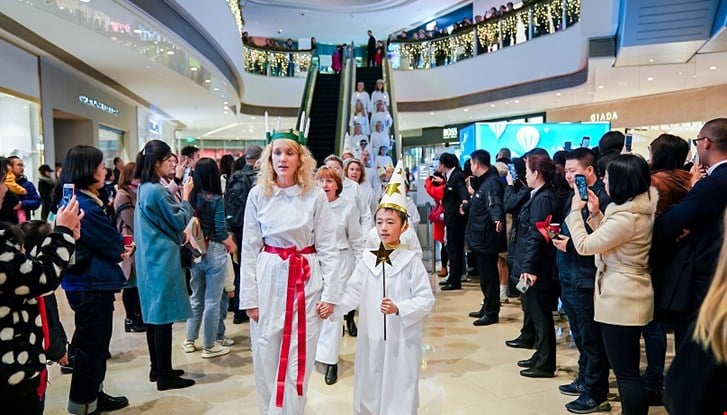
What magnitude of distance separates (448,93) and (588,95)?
4.99m

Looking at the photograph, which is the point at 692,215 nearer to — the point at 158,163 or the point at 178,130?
the point at 158,163

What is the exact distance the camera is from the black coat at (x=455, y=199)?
6.92m

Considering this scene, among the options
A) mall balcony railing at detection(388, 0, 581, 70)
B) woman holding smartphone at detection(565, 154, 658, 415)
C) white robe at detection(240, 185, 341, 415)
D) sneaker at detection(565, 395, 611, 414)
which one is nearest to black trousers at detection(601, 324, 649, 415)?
woman holding smartphone at detection(565, 154, 658, 415)

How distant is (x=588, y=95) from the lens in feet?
47.4

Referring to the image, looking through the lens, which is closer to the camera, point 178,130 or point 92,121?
point 92,121

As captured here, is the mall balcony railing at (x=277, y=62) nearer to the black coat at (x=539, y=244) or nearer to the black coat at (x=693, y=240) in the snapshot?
the black coat at (x=539, y=244)

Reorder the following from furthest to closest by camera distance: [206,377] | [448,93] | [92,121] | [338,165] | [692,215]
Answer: [448,93]
[92,121]
[338,165]
[206,377]
[692,215]

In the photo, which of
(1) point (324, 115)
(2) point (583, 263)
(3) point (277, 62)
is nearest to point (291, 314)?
(2) point (583, 263)

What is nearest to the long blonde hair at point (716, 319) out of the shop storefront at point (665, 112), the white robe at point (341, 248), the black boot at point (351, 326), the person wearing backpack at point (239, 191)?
the white robe at point (341, 248)

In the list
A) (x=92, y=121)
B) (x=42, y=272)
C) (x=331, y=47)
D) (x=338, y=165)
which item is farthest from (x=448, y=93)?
(x=42, y=272)

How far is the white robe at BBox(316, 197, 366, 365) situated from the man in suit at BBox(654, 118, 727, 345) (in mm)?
2081

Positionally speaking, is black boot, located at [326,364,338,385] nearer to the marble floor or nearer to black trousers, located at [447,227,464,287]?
the marble floor

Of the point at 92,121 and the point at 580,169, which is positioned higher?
the point at 92,121

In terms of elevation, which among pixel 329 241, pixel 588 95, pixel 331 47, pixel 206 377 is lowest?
pixel 206 377
